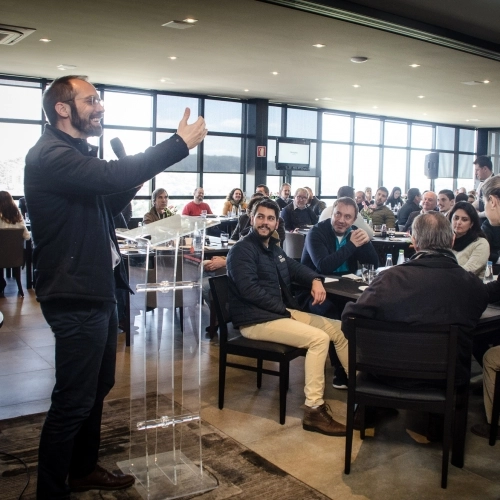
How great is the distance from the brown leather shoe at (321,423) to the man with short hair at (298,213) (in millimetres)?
5899

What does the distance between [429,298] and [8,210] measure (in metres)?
5.59

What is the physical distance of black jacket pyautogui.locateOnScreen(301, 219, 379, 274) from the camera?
4539 millimetres

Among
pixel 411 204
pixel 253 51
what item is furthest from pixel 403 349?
pixel 411 204

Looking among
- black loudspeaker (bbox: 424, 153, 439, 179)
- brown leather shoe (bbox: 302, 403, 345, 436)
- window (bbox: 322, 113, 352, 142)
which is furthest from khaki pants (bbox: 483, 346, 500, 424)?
black loudspeaker (bbox: 424, 153, 439, 179)

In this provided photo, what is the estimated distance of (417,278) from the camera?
2.91 meters

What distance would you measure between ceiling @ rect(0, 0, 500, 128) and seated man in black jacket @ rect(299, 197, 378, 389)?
2801 mm

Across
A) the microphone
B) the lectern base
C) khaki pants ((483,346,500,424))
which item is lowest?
the lectern base

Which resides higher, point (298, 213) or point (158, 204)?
point (158, 204)

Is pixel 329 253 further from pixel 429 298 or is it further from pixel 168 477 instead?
pixel 168 477

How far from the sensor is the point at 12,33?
25.3 feet

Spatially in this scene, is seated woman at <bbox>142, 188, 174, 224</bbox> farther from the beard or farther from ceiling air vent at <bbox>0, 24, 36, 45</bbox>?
the beard

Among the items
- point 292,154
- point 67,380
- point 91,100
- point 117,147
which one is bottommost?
point 67,380

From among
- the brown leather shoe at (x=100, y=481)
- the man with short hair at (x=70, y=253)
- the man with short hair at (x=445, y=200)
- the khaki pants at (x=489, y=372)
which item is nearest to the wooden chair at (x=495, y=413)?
the khaki pants at (x=489, y=372)

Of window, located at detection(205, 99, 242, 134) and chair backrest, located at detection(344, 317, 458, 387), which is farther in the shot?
window, located at detection(205, 99, 242, 134)
